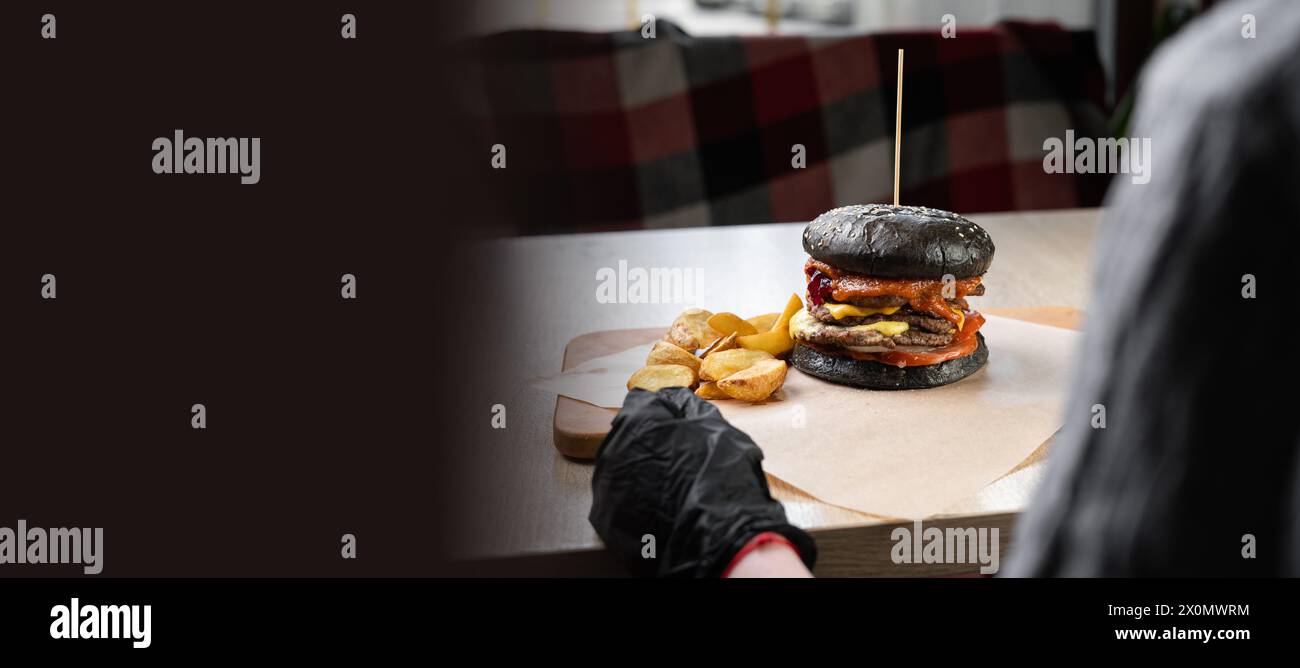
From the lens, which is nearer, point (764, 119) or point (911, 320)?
point (911, 320)

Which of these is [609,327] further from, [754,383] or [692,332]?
[754,383]

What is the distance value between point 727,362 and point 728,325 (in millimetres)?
132

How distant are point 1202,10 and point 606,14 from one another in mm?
2061

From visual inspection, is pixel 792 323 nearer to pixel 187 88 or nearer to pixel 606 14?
pixel 187 88

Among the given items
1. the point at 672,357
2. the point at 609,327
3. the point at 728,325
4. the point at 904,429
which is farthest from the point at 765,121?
the point at 904,429

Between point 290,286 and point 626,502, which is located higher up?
point 290,286

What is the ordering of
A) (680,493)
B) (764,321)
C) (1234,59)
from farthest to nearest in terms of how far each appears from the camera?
(764,321)
(680,493)
(1234,59)

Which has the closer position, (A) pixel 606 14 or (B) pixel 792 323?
(B) pixel 792 323

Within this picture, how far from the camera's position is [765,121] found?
10.2 feet

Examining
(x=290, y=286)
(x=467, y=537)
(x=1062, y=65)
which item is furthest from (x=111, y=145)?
(x=1062, y=65)

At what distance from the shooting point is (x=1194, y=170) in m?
0.35

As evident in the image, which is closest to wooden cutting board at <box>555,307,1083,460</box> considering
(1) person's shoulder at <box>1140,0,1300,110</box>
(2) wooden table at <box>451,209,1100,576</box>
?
(2) wooden table at <box>451,209,1100,576</box>

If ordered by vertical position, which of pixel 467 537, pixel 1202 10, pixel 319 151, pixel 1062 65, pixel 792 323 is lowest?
pixel 467 537

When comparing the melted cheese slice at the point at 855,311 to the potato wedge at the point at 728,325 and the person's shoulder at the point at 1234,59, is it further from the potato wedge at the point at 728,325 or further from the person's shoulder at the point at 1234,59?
the person's shoulder at the point at 1234,59
